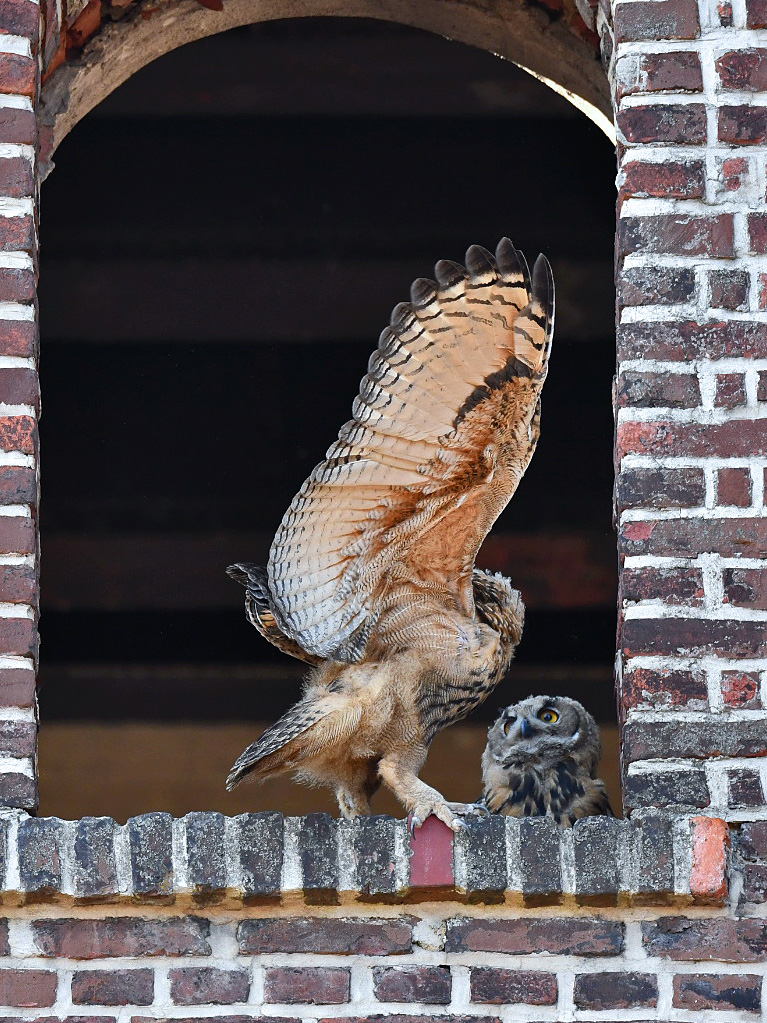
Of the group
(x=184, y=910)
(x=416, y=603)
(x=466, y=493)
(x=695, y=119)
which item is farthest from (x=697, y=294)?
(x=184, y=910)

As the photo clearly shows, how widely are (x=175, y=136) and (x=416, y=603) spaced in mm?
1546

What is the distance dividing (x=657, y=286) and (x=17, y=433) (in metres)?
1.17

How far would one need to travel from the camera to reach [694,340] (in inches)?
124

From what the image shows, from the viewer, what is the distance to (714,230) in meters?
3.19

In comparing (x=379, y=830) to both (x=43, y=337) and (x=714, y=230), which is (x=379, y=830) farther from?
(x=43, y=337)

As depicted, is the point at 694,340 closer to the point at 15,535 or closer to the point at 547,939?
the point at 547,939

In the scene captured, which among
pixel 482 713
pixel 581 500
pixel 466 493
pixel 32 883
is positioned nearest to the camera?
pixel 32 883

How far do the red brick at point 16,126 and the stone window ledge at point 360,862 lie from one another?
1.26m

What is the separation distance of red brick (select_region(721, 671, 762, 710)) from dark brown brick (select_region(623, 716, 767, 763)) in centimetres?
3

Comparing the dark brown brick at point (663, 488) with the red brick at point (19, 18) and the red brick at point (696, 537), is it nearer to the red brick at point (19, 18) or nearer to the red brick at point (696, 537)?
the red brick at point (696, 537)

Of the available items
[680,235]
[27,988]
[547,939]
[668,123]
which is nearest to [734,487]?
[680,235]

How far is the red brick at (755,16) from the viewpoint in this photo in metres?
3.27

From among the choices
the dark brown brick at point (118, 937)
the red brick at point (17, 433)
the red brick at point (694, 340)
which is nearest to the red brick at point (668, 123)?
the red brick at point (694, 340)

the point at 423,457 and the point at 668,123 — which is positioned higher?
the point at 668,123
